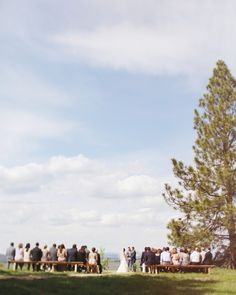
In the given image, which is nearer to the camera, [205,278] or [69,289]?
[69,289]

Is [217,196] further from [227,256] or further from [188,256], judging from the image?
[188,256]

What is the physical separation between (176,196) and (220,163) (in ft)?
13.9

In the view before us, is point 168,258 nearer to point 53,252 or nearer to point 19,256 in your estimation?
point 53,252

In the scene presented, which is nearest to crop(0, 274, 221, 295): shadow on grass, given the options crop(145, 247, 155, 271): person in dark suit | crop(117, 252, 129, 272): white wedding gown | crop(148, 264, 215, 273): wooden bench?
crop(148, 264, 215, 273): wooden bench

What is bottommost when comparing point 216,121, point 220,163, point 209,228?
point 209,228

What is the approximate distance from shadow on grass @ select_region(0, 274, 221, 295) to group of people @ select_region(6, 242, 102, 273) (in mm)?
5036

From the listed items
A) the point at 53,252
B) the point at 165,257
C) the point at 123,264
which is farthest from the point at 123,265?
the point at 53,252

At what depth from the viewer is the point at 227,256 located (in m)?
37.4

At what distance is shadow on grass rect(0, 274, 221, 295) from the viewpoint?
15.5 metres

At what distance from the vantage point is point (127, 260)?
29.0m

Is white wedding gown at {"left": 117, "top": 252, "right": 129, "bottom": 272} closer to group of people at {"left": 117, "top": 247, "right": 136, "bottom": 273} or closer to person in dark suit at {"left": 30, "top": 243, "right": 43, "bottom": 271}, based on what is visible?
group of people at {"left": 117, "top": 247, "right": 136, "bottom": 273}

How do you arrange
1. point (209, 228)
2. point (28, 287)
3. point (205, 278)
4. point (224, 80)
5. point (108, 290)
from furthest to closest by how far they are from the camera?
point (224, 80) < point (209, 228) < point (205, 278) < point (108, 290) < point (28, 287)

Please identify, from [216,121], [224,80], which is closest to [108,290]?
[216,121]

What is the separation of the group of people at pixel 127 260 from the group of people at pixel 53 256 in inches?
100
